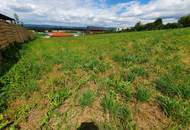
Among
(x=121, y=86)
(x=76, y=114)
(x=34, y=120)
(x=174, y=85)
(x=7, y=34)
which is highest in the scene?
(x=7, y=34)

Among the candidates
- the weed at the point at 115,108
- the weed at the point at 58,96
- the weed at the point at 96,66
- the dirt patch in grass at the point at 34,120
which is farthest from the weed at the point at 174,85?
the dirt patch in grass at the point at 34,120

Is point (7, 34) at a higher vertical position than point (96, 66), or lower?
higher

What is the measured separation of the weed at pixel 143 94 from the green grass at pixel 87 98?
788mm

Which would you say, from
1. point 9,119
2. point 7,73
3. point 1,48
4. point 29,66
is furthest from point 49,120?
point 1,48

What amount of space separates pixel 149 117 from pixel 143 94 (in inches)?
20.1

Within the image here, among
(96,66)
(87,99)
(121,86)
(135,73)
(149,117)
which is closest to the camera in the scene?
(149,117)

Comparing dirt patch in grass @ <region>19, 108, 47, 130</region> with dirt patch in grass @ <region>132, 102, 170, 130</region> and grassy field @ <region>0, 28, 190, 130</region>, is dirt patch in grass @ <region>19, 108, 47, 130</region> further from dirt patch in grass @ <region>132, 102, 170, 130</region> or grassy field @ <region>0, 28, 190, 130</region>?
dirt patch in grass @ <region>132, 102, 170, 130</region>

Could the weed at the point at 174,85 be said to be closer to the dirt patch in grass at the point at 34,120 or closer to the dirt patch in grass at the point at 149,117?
the dirt patch in grass at the point at 149,117

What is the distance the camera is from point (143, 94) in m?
Result: 3.12

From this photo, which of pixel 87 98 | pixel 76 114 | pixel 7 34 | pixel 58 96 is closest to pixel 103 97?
pixel 87 98

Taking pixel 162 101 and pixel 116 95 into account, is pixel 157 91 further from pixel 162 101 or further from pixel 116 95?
pixel 116 95

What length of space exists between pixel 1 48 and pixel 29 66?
6.73 ft

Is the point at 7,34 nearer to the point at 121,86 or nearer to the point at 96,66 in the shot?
the point at 96,66

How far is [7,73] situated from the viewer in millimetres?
5016
